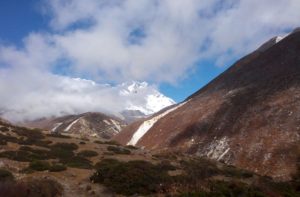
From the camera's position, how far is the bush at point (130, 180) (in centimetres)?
2821

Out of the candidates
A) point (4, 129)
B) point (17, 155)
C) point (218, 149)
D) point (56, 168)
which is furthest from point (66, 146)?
point (218, 149)

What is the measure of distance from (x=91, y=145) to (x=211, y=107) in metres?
33.7

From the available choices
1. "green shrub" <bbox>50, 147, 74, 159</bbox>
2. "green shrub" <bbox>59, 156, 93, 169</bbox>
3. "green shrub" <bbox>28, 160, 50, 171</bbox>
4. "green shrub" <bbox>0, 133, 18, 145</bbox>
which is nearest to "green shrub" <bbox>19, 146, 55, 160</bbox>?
"green shrub" <bbox>50, 147, 74, 159</bbox>

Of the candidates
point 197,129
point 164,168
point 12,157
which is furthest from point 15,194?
point 197,129

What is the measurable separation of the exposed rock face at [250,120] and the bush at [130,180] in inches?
841

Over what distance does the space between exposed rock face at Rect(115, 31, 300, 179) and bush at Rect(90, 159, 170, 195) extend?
21.4 meters

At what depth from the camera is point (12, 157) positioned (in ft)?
122

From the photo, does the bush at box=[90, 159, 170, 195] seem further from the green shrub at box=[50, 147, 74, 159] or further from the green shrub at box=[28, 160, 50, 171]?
the green shrub at box=[50, 147, 74, 159]

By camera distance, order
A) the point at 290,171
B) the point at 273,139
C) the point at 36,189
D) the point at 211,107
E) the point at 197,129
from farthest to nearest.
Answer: the point at 211,107
the point at 197,129
the point at 273,139
the point at 290,171
the point at 36,189

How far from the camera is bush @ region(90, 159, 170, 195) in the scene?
2821 centimetres

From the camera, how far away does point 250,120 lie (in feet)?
213

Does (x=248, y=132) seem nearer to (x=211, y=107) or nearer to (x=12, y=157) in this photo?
(x=211, y=107)

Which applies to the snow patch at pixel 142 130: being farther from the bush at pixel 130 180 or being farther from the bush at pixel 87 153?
the bush at pixel 130 180

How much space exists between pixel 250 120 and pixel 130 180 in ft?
129
